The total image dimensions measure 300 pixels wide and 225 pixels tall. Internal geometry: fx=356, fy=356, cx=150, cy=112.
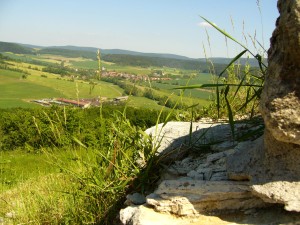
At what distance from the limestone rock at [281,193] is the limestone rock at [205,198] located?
21 cm

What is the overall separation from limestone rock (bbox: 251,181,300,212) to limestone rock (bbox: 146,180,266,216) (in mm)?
212

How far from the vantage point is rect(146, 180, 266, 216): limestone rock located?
250 cm

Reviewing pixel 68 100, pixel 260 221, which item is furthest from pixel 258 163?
pixel 68 100

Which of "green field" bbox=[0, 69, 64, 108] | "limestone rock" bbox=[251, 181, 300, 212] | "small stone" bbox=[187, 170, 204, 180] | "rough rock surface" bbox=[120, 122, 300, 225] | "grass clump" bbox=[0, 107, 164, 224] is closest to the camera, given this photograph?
"limestone rock" bbox=[251, 181, 300, 212]

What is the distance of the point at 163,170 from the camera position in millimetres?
3271

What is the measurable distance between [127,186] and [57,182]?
120 centimetres

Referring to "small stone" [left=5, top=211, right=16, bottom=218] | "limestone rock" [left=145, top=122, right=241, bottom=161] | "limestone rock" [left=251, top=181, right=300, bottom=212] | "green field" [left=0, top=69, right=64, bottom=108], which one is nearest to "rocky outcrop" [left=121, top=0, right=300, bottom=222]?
"limestone rock" [left=251, top=181, right=300, bottom=212]

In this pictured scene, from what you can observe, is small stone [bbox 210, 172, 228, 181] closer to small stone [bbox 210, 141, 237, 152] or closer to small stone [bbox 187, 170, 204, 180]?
small stone [bbox 187, 170, 204, 180]

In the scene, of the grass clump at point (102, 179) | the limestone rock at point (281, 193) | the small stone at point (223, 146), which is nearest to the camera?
the limestone rock at point (281, 193)

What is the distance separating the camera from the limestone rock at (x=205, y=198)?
2500 mm

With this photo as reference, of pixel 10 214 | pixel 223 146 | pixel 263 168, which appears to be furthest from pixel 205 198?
pixel 10 214

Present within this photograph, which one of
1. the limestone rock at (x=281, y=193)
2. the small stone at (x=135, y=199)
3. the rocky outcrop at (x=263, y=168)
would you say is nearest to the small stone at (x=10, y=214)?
the small stone at (x=135, y=199)

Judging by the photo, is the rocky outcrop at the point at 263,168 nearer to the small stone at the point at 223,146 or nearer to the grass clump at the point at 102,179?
the small stone at the point at 223,146

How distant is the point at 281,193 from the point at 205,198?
1.82ft
